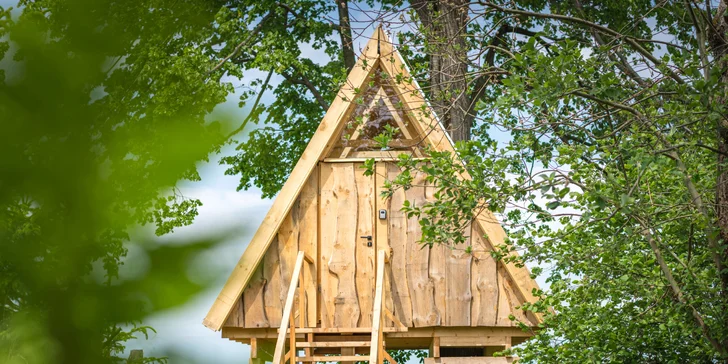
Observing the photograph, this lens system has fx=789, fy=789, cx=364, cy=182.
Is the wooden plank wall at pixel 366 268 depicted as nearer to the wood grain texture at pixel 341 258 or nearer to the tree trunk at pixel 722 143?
the wood grain texture at pixel 341 258

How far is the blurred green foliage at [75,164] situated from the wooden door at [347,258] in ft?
25.5

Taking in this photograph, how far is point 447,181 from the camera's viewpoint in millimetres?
6273

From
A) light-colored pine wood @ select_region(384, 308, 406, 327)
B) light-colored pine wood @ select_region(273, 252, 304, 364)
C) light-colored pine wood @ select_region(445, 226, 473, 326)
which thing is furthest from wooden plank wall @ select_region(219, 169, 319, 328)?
light-colored pine wood @ select_region(445, 226, 473, 326)

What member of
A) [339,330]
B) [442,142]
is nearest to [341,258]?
[339,330]

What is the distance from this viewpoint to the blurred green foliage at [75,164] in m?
0.83

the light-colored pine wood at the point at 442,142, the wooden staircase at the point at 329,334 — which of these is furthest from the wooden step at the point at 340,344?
the light-colored pine wood at the point at 442,142

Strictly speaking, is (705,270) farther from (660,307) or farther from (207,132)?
(207,132)

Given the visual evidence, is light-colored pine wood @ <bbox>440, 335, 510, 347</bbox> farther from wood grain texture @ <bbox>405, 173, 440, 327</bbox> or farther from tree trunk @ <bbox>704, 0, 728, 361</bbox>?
tree trunk @ <bbox>704, 0, 728, 361</bbox>

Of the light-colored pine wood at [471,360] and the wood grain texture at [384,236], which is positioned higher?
the wood grain texture at [384,236]

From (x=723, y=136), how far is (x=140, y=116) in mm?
A: 5737

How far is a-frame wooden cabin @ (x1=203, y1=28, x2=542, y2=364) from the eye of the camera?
27.8ft

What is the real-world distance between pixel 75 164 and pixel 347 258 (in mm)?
7866

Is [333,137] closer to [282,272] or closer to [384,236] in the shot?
[384,236]

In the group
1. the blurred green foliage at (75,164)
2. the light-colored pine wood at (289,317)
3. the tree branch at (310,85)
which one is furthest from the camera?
the tree branch at (310,85)
